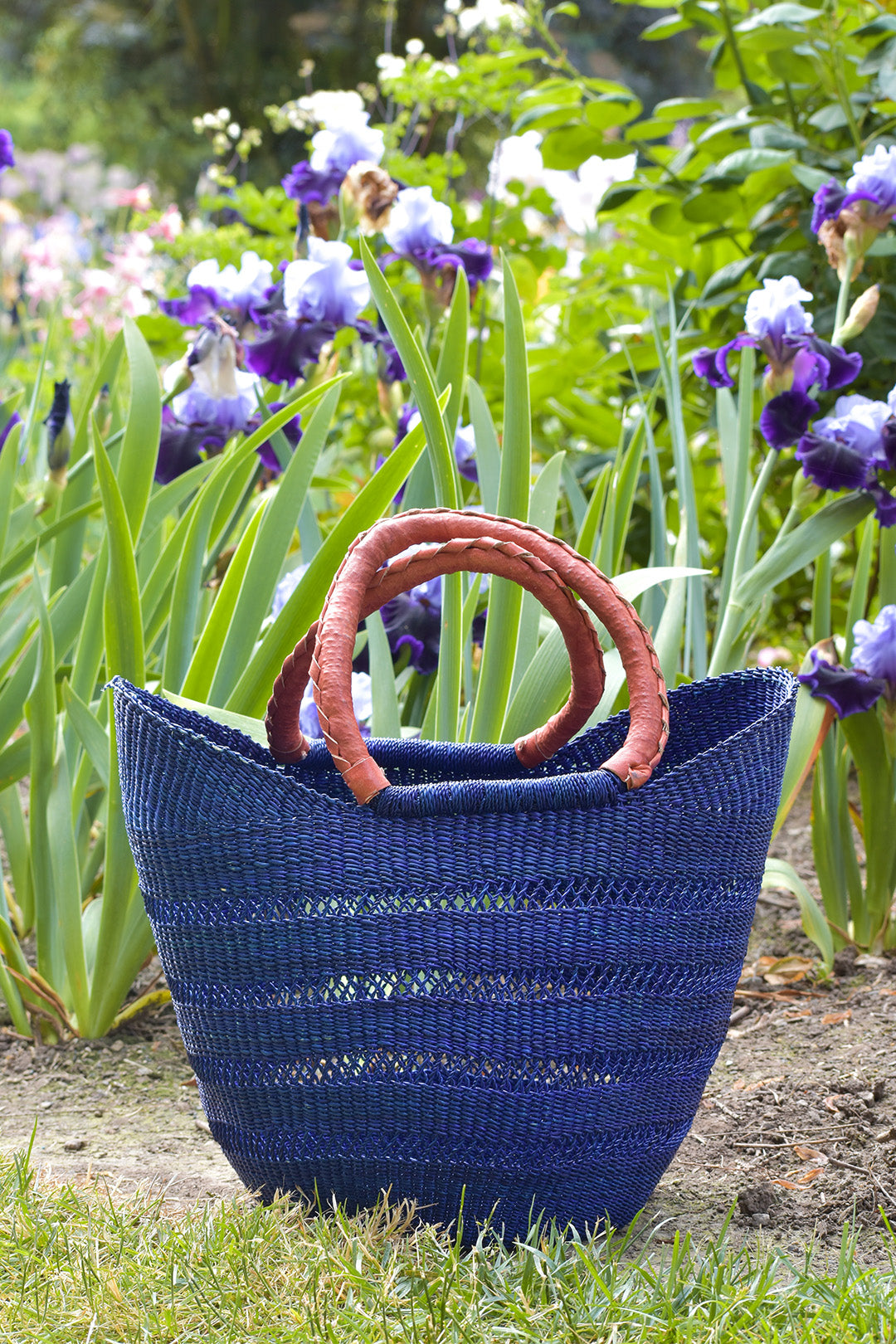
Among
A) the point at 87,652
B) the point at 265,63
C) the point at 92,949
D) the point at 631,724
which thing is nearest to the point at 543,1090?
the point at 631,724

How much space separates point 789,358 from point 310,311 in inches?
22.6

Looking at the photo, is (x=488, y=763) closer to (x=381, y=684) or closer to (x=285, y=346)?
(x=381, y=684)

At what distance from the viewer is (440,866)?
74 cm

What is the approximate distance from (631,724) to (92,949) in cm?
76

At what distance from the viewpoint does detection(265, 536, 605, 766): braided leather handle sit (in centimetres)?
81

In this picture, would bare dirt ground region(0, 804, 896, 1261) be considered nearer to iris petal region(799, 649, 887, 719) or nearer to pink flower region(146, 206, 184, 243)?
iris petal region(799, 649, 887, 719)

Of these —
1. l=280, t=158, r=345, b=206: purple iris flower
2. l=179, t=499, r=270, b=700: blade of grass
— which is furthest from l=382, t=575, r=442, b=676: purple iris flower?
l=280, t=158, r=345, b=206: purple iris flower

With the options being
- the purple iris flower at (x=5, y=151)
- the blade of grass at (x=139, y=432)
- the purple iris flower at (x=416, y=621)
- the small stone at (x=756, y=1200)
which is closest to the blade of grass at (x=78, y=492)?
the blade of grass at (x=139, y=432)

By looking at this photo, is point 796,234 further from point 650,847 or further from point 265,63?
point 265,63

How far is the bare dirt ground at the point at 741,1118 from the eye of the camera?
0.92 meters

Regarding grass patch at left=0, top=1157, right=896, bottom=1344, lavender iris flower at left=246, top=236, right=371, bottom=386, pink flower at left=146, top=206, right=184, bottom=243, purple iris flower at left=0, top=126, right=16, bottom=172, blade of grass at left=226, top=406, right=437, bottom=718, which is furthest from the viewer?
pink flower at left=146, top=206, right=184, bottom=243

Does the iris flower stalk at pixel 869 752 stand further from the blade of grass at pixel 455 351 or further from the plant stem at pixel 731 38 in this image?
the plant stem at pixel 731 38

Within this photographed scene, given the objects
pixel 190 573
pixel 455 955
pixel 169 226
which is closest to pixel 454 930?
pixel 455 955

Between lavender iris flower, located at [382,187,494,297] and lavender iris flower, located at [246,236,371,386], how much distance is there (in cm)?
13
